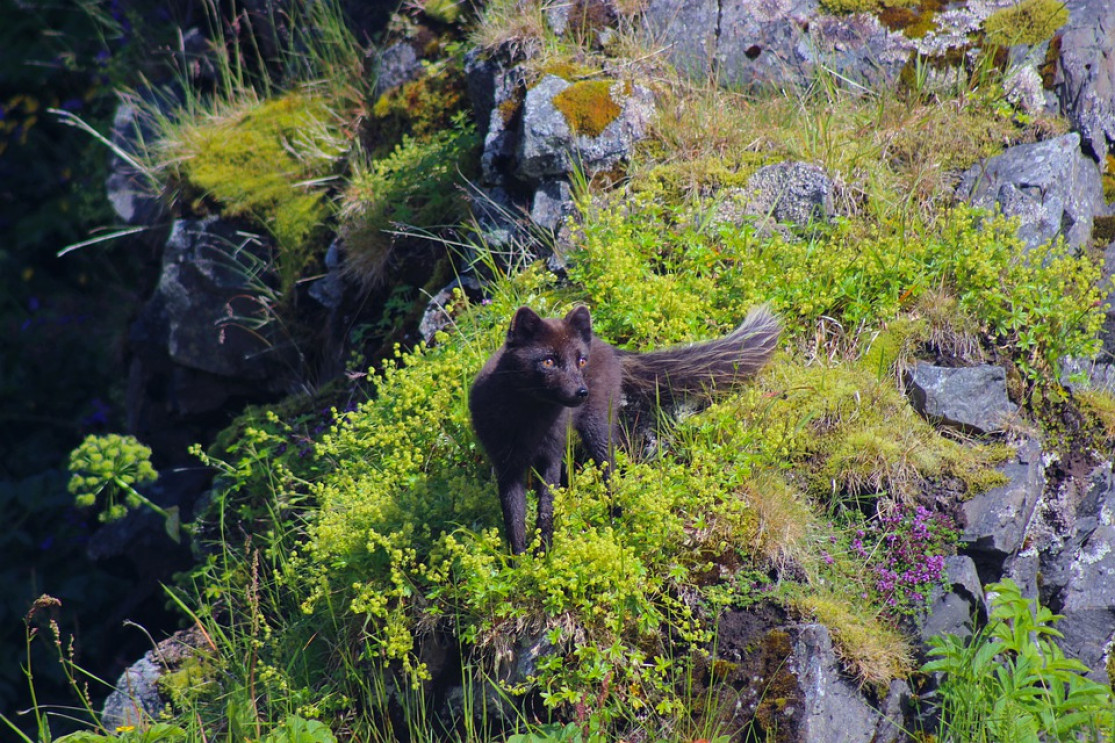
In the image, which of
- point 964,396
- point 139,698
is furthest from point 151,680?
point 964,396

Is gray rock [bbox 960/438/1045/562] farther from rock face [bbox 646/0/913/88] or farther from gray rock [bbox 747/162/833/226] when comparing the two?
rock face [bbox 646/0/913/88]

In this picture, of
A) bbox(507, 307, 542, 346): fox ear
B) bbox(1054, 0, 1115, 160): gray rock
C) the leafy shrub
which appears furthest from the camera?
bbox(1054, 0, 1115, 160): gray rock

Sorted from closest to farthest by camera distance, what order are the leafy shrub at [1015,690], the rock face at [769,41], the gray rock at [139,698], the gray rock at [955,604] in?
1. the leafy shrub at [1015,690]
2. the gray rock at [955,604]
3. the gray rock at [139,698]
4. the rock face at [769,41]

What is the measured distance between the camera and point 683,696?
4164mm

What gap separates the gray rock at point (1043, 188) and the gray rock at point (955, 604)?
7.61ft

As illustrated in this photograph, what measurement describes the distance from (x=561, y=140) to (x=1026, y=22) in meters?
3.44

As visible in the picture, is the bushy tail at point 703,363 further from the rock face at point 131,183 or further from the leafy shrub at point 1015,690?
the rock face at point 131,183

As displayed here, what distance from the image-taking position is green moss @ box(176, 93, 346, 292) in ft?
25.3

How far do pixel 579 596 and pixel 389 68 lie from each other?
213 inches

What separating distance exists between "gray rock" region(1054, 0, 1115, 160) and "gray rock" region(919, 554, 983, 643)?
11.0ft

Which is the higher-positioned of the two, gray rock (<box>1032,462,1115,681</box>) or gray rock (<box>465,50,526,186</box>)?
gray rock (<box>465,50,526,186</box>)

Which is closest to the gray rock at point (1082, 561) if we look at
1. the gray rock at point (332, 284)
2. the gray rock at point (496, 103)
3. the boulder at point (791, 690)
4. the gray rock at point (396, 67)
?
the boulder at point (791, 690)

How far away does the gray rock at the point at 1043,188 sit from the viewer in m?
5.81

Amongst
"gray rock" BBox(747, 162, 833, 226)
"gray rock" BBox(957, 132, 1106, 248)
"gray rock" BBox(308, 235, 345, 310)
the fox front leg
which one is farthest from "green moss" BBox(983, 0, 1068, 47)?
"gray rock" BBox(308, 235, 345, 310)
